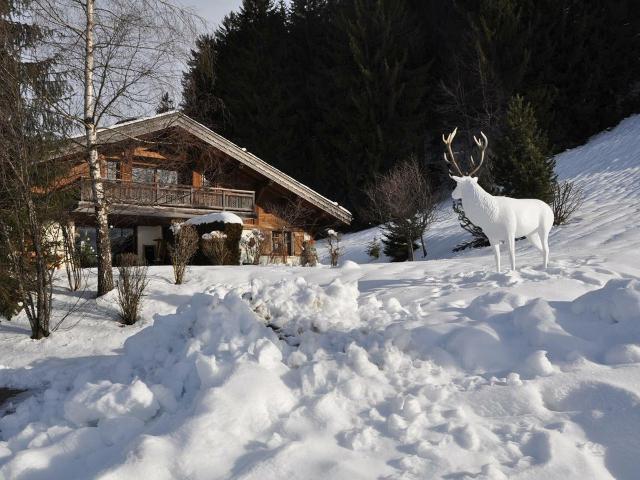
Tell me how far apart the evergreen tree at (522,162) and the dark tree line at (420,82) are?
31.0ft

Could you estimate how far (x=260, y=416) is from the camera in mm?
3672

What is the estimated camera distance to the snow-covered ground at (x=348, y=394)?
314 cm

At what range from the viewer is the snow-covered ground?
3.14 m

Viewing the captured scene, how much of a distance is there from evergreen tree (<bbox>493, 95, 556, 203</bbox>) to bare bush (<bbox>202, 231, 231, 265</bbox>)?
10134mm

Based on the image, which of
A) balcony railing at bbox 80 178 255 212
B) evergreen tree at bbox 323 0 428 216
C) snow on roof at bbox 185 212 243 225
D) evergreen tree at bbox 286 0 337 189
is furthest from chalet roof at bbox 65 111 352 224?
evergreen tree at bbox 286 0 337 189

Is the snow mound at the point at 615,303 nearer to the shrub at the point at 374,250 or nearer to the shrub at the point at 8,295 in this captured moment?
the shrub at the point at 8,295

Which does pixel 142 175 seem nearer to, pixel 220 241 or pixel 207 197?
pixel 207 197

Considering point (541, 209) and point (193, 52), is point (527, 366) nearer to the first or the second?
point (541, 209)

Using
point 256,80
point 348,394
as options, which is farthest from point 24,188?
point 256,80

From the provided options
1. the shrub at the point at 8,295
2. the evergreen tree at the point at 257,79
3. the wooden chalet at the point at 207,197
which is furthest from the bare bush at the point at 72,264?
the evergreen tree at the point at 257,79

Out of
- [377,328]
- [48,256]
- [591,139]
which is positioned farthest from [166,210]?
[591,139]

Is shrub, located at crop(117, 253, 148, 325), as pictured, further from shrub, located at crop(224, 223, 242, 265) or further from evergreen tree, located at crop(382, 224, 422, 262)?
evergreen tree, located at crop(382, 224, 422, 262)

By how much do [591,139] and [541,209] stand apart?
25297 mm

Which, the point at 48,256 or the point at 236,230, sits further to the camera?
the point at 236,230
